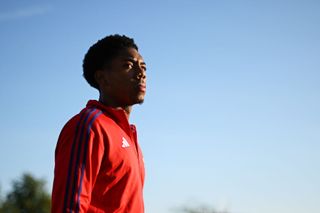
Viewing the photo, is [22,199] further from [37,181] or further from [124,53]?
[124,53]

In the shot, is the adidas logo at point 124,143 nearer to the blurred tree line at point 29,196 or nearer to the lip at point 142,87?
the lip at point 142,87

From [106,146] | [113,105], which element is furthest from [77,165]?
[113,105]

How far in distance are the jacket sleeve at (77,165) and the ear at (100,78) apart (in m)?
0.81

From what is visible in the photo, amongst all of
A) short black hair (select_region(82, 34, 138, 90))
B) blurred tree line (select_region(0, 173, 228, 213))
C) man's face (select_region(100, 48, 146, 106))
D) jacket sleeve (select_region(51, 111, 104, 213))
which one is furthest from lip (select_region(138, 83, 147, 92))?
blurred tree line (select_region(0, 173, 228, 213))

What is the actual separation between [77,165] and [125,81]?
1106 millimetres

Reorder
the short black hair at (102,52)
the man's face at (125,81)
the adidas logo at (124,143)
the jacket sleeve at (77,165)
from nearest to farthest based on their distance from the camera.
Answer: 1. the jacket sleeve at (77,165)
2. the adidas logo at (124,143)
3. the man's face at (125,81)
4. the short black hair at (102,52)

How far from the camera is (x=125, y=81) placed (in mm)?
4414

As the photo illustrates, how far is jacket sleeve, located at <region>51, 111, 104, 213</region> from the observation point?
3439mm

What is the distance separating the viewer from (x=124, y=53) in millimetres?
4617

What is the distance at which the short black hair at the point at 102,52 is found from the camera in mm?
4645

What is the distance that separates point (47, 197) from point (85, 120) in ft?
165

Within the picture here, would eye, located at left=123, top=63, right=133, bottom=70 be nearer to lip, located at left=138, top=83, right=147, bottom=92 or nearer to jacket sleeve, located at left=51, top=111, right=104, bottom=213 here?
lip, located at left=138, top=83, right=147, bottom=92

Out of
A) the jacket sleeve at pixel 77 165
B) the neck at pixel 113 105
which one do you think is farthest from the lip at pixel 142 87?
the jacket sleeve at pixel 77 165

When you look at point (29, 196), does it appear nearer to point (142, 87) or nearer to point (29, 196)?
point (29, 196)
